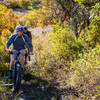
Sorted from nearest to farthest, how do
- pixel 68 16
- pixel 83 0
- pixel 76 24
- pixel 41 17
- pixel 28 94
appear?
pixel 28 94 < pixel 83 0 < pixel 76 24 < pixel 68 16 < pixel 41 17

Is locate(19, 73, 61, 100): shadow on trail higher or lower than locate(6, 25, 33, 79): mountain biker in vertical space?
lower

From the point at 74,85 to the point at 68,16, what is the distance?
15.2 ft

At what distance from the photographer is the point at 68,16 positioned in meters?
8.45

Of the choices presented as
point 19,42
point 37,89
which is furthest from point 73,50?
point 19,42

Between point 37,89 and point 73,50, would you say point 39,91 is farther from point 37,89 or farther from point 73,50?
point 73,50

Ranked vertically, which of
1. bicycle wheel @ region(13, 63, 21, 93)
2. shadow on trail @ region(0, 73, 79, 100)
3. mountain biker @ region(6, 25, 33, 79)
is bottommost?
shadow on trail @ region(0, 73, 79, 100)

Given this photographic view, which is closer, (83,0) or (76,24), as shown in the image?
(83,0)

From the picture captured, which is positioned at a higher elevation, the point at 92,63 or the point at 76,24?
the point at 76,24

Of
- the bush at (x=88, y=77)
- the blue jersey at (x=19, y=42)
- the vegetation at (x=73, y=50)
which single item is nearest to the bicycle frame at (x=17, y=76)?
the blue jersey at (x=19, y=42)

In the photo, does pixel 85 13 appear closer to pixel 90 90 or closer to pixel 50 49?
pixel 50 49

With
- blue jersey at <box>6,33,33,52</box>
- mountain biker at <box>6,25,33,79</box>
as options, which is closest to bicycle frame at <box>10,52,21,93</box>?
mountain biker at <box>6,25,33,79</box>

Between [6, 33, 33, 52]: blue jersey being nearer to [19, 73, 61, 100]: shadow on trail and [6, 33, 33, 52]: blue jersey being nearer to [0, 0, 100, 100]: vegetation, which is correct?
[19, 73, 61, 100]: shadow on trail

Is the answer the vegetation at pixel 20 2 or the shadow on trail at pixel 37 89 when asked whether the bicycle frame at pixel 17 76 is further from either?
the vegetation at pixel 20 2

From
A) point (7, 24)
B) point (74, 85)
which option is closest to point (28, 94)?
point (74, 85)
